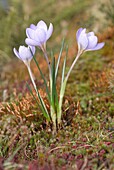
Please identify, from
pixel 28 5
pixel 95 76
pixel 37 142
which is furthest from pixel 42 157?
pixel 28 5

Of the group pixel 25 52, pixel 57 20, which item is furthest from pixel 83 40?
pixel 57 20

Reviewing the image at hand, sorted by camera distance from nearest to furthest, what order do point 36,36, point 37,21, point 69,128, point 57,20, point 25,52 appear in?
point 36,36
point 25,52
point 69,128
point 37,21
point 57,20

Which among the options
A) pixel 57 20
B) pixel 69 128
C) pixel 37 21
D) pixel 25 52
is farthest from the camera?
pixel 57 20

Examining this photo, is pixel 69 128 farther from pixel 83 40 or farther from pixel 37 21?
pixel 37 21

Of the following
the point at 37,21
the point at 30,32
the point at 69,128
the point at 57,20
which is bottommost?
the point at 69,128

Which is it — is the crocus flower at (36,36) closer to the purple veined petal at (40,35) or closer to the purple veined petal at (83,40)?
the purple veined petal at (40,35)

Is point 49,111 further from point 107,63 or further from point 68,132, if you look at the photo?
point 107,63

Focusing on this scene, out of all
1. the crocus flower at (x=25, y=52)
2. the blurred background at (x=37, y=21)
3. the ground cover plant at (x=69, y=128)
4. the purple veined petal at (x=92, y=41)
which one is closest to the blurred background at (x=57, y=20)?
the blurred background at (x=37, y=21)

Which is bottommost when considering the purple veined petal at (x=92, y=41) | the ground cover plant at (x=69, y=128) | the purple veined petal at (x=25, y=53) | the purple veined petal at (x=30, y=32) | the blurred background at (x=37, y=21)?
the ground cover plant at (x=69, y=128)
